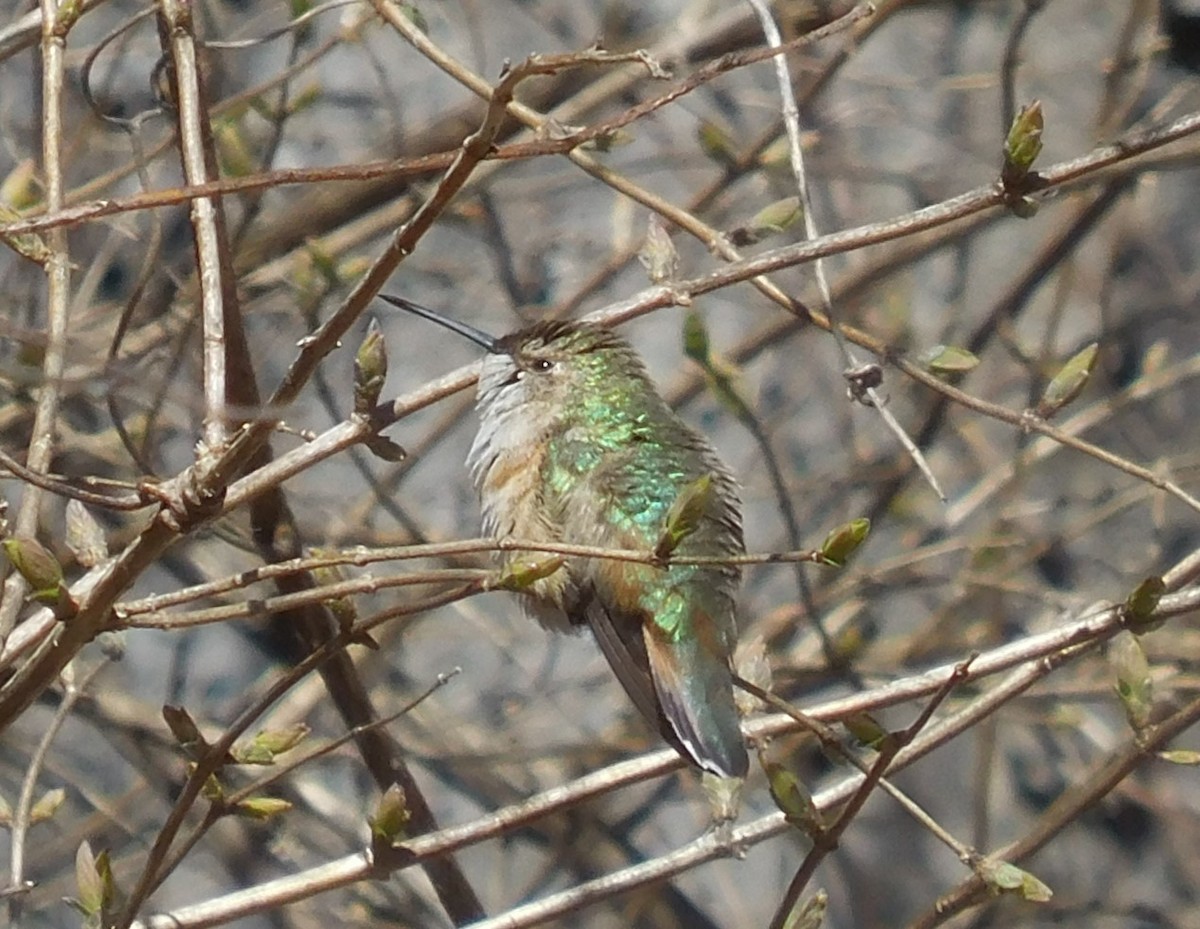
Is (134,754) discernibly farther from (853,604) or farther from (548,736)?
(853,604)

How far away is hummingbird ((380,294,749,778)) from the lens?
2.75 metres

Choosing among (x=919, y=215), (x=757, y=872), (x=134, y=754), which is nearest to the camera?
(x=919, y=215)


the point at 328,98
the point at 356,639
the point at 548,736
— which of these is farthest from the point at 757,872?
the point at 356,639

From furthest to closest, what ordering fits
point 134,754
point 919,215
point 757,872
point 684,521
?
point 757,872 < point 134,754 < point 919,215 < point 684,521

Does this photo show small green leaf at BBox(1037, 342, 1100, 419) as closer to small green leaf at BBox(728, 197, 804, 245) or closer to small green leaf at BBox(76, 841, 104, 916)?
small green leaf at BBox(728, 197, 804, 245)

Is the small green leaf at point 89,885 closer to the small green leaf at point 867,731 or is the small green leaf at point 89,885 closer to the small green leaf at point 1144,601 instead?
the small green leaf at point 867,731

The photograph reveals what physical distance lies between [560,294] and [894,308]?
95cm

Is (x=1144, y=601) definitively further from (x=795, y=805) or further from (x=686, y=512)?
(x=686, y=512)

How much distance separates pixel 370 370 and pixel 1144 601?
1.05 meters

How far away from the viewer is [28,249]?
2.09 m

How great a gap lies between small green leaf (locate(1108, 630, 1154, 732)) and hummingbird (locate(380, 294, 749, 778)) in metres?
0.56

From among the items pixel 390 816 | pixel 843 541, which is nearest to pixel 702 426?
pixel 390 816

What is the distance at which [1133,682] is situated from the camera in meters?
2.35

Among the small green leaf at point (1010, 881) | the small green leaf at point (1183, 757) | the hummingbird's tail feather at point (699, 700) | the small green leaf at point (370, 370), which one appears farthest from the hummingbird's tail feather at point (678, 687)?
the small green leaf at point (370, 370)
